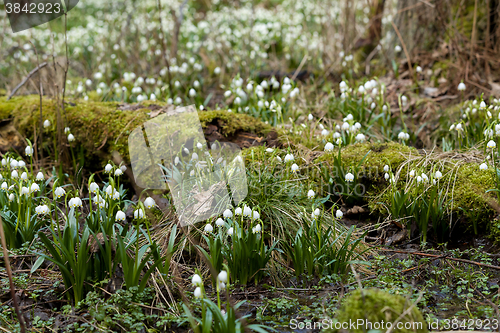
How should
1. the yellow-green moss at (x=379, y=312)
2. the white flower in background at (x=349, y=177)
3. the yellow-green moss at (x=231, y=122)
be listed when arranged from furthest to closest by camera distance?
the yellow-green moss at (x=231, y=122)
the white flower in background at (x=349, y=177)
the yellow-green moss at (x=379, y=312)

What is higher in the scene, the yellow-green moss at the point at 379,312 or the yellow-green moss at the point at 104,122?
the yellow-green moss at the point at 104,122

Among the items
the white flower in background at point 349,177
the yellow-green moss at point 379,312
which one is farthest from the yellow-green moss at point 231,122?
the yellow-green moss at point 379,312

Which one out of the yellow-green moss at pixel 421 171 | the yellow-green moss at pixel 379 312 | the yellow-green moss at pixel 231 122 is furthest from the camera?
the yellow-green moss at pixel 231 122

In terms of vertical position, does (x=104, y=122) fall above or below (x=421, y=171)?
above

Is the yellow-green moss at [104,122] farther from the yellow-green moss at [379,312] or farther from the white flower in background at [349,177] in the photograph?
the yellow-green moss at [379,312]

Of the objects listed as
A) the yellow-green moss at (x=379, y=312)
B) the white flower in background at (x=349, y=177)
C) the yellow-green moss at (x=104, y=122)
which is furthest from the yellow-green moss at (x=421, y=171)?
the yellow-green moss at (x=379, y=312)

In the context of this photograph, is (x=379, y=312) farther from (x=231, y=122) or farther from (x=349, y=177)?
(x=231, y=122)

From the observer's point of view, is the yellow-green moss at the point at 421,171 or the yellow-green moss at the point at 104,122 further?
the yellow-green moss at the point at 104,122

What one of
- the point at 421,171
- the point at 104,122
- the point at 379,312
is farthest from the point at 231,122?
the point at 379,312

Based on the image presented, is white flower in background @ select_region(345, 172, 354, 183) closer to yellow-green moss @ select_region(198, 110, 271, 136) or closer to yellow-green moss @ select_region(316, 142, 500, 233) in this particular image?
yellow-green moss @ select_region(316, 142, 500, 233)

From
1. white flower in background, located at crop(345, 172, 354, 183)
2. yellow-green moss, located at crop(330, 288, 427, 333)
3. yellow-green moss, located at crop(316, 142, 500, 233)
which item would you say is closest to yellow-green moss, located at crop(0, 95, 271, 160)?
yellow-green moss, located at crop(316, 142, 500, 233)

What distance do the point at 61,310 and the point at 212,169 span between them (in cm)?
144

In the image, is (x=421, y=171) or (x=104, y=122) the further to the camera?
(x=104, y=122)

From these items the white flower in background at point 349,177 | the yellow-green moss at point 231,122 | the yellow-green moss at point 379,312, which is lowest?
the yellow-green moss at point 379,312
